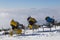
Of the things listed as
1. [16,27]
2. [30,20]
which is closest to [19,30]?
[16,27]

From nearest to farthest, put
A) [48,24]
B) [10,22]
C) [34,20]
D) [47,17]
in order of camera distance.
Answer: [10,22] < [34,20] < [47,17] < [48,24]

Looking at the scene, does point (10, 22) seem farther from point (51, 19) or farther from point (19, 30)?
point (51, 19)

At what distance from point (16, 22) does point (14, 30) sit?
97 cm

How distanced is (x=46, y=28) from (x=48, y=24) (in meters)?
1.88

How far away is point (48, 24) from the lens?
28.9m

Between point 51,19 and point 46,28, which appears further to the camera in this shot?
point 46,28

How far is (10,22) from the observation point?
72.0 feet

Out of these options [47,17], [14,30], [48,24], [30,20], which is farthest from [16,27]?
[48,24]

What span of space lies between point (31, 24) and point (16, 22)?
10.9ft

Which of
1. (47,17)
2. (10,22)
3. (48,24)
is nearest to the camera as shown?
(10,22)

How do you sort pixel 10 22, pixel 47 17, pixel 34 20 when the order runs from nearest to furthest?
pixel 10 22, pixel 34 20, pixel 47 17

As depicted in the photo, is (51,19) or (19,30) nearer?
(19,30)

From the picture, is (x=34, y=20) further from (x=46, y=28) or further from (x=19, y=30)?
(x=46, y=28)

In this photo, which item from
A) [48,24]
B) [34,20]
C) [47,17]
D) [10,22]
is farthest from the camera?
[48,24]
